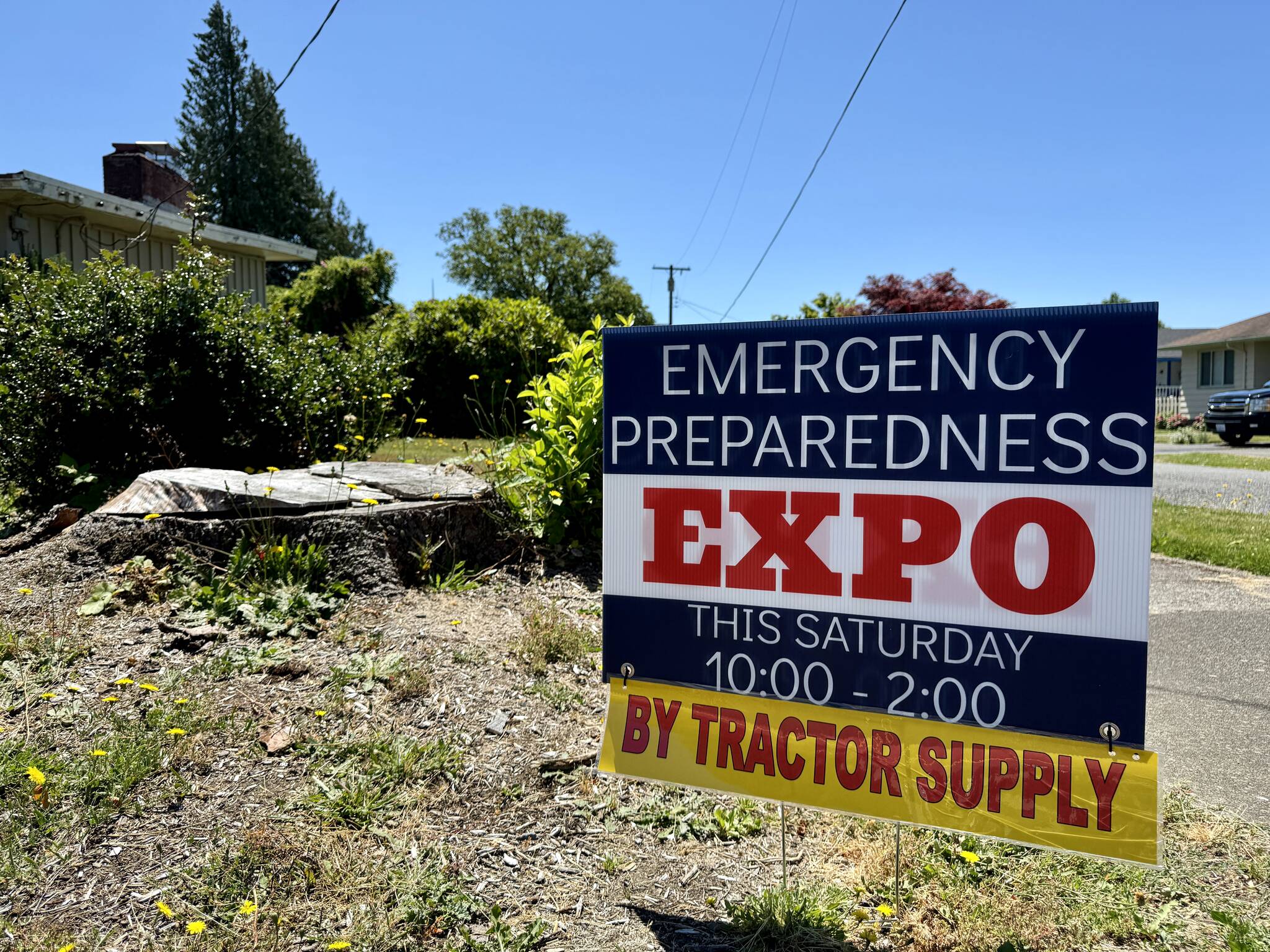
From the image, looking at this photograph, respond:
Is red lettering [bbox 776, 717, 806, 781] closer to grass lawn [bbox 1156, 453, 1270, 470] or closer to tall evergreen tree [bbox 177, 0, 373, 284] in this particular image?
grass lawn [bbox 1156, 453, 1270, 470]

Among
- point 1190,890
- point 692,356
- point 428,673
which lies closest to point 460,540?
point 428,673

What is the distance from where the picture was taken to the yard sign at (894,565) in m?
2.17

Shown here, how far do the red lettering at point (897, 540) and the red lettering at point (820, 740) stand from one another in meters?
0.39

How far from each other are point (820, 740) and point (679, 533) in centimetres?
73

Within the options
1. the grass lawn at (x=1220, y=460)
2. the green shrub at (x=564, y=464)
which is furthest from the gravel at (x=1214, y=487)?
the green shrub at (x=564, y=464)

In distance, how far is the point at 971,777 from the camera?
2309 millimetres

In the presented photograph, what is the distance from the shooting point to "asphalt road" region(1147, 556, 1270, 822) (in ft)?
11.0

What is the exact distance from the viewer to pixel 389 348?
11250mm

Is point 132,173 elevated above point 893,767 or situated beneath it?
elevated above

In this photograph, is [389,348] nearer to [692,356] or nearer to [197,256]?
[197,256]

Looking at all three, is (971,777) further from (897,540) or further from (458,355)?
(458,355)

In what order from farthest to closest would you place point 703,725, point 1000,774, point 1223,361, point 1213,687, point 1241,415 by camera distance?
point 1223,361 → point 1241,415 → point 1213,687 → point 703,725 → point 1000,774

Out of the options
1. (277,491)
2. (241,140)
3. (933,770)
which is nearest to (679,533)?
(933,770)

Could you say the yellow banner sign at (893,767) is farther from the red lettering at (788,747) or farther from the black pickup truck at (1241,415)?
the black pickup truck at (1241,415)
